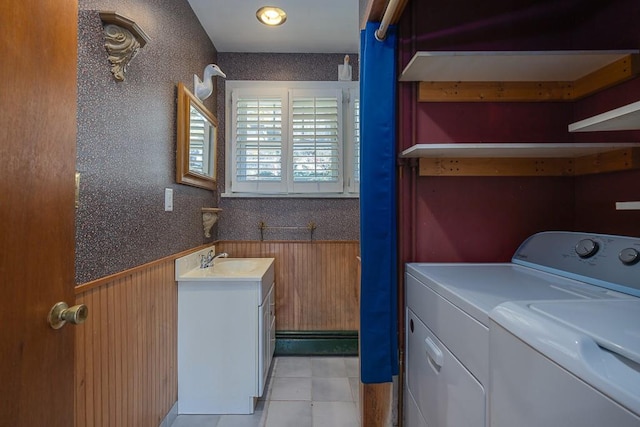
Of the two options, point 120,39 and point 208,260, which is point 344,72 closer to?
point 120,39

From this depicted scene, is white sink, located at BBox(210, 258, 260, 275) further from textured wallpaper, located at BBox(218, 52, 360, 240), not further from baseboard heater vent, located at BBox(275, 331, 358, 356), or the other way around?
baseboard heater vent, located at BBox(275, 331, 358, 356)

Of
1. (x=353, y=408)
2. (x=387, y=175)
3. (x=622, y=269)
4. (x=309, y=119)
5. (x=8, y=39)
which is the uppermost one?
(x=309, y=119)

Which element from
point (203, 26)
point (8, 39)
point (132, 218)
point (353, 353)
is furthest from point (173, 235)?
point (353, 353)

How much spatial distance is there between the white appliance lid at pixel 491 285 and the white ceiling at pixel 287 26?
1875 millimetres

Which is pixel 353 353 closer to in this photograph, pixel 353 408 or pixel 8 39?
pixel 353 408

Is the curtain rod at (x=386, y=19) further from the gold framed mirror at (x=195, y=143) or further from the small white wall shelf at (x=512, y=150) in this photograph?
the gold framed mirror at (x=195, y=143)

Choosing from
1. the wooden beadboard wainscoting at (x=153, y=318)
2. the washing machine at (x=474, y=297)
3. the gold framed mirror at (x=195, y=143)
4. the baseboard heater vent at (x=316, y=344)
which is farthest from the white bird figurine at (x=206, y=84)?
the baseboard heater vent at (x=316, y=344)

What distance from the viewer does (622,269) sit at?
2.86 ft

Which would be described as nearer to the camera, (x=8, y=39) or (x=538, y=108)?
(x=8, y=39)

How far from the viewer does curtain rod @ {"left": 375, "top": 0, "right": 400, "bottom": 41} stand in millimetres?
1062

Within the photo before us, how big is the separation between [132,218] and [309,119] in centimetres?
166

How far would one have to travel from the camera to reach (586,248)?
1.01 m

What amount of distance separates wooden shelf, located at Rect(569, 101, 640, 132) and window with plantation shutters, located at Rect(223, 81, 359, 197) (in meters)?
1.76

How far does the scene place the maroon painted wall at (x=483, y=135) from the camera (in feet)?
4.46
